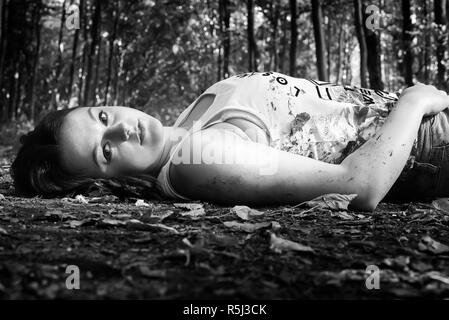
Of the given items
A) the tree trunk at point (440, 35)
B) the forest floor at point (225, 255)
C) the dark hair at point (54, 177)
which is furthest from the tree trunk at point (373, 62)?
the forest floor at point (225, 255)

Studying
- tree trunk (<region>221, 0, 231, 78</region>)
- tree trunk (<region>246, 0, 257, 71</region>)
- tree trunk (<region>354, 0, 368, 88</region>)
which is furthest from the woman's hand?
tree trunk (<region>221, 0, 231, 78</region>)

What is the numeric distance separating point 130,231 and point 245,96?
1218mm

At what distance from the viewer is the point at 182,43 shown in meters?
18.8

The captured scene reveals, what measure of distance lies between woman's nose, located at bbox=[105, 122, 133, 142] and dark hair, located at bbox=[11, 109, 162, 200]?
0.92ft

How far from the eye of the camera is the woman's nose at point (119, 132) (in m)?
2.84

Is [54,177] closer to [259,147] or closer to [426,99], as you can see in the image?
[259,147]

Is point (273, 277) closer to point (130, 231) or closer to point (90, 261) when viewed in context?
point (90, 261)

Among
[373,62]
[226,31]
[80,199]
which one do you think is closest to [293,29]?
[373,62]

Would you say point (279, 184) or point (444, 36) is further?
point (444, 36)

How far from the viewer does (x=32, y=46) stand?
19344 mm

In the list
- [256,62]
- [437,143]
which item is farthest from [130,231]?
[256,62]

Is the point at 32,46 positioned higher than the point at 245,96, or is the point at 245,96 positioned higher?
the point at 32,46

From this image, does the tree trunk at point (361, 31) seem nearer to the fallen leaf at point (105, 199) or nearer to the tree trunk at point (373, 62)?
the tree trunk at point (373, 62)
